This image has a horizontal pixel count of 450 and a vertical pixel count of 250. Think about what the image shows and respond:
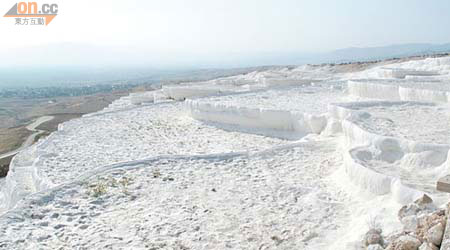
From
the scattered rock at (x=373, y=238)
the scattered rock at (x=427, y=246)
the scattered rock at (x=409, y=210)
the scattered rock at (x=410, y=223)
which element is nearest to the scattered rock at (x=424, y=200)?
the scattered rock at (x=409, y=210)

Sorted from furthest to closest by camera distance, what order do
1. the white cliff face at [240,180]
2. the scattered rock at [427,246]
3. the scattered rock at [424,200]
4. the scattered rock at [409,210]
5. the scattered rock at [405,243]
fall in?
the white cliff face at [240,180]
the scattered rock at [424,200]
the scattered rock at [409,210]
the scattered rock at [405,243]
the scattered rock at [427,246]

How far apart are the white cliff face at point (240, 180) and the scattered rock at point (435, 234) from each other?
92 centimetres

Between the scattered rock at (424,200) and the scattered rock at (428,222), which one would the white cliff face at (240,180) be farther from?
the scattered rock at (428,222)

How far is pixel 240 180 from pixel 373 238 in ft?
10.5

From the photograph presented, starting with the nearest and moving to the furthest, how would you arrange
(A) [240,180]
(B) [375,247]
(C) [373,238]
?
(B) [375,247] → (C) [373,238] → (A) [240,180]

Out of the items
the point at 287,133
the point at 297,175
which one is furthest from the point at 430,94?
the point at 297,175

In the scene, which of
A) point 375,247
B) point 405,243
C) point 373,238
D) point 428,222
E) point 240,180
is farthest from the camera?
point 240,180

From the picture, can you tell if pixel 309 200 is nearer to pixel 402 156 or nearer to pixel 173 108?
pixel 402 156

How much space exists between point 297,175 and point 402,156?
6.08ft

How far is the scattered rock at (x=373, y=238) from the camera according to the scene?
13.8ft

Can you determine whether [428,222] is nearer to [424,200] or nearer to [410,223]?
[410,223]

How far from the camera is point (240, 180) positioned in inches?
280

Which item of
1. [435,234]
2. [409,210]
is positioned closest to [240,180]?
[409,210]

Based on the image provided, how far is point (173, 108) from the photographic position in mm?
16141
